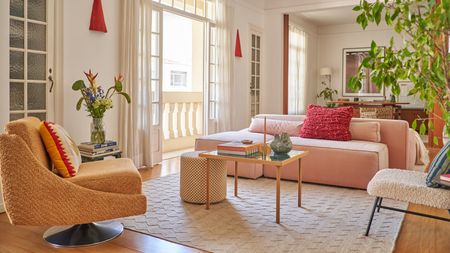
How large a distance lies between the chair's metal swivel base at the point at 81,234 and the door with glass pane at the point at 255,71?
5127 mm

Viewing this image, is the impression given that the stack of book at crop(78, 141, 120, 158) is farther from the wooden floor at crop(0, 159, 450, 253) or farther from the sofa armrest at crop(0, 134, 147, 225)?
the sofa armrest at crop(0, 134, 147, 225)

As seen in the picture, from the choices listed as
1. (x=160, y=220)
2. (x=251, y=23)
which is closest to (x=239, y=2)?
(x=251, y=23)

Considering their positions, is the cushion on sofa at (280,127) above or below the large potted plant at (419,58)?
below

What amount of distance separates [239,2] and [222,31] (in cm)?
85

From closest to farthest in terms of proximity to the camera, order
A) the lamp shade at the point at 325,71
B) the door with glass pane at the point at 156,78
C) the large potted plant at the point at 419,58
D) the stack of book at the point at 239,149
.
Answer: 1. the large potted plant at the point at 419,58
2. the stack of book at the point at 239,149
3. the door with glass pane at the point at 156,78
4. the lamp shade at the point at 325,71

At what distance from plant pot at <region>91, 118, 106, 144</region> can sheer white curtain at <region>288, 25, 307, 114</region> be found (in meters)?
5.97

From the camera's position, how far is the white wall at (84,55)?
3.90 meters

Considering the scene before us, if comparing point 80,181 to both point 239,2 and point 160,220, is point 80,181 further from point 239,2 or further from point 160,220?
point 239,2

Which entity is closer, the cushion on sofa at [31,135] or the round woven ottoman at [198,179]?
the cushion on sofa at [31,135]

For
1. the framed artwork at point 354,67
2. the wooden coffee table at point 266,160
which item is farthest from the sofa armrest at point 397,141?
the framed artwork at point 354,67

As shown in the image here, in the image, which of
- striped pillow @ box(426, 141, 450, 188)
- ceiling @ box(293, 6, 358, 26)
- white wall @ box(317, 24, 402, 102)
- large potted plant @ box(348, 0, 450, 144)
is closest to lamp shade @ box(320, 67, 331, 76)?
white wall @ box(317, 24, 402, 102)

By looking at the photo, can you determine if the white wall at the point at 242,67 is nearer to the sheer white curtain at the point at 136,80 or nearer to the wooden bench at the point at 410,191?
the sheer white curtain at the point at 136,80

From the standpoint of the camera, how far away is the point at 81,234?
8.37 feet

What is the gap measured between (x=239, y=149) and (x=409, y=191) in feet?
4.04
